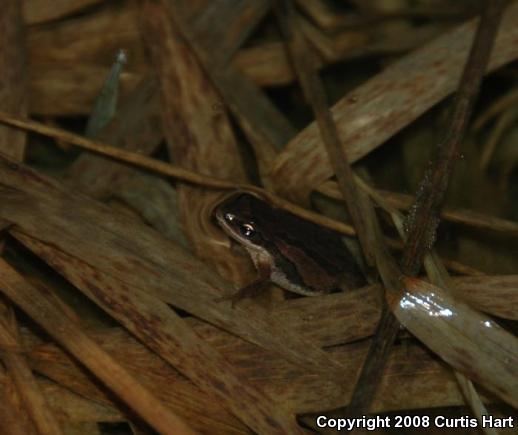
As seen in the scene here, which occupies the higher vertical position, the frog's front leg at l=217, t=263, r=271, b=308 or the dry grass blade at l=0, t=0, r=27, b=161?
the dry grass blade at l=0, t=0, r=27, b=161

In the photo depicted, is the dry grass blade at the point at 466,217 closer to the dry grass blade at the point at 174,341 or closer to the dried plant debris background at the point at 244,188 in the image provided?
the dried plant debris background at the point at 244,188

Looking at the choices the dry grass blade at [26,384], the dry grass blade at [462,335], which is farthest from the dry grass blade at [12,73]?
the dry grass blade at [462,335]

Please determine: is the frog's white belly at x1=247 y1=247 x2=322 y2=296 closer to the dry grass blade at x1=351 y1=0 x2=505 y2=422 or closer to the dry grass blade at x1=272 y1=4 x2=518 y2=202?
the dry grass blade at x1=272 y1=4 x2=518 y2=202

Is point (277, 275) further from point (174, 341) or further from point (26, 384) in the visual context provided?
point (26, 384)

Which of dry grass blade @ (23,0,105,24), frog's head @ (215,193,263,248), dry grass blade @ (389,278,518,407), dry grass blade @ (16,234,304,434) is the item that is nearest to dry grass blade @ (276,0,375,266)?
dry grass blade @ (389,278,518,407)

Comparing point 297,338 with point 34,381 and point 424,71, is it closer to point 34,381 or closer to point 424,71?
point 34,381

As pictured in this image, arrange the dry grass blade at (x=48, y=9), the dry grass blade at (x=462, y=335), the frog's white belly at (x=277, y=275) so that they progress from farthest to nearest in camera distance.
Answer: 1. the dry grass blade at (x=48, y=9)
2. the frog's white belly at (x=277, y=275)
3. the dry grass blade at (x=462, y=335)
